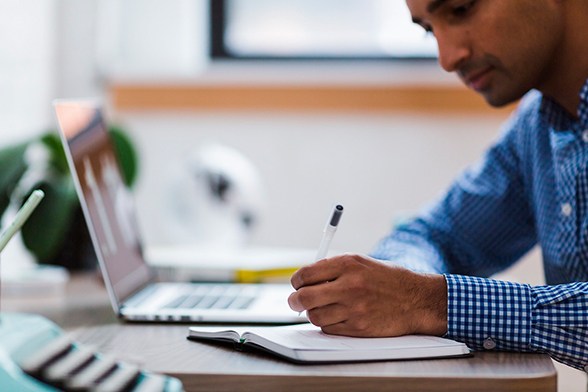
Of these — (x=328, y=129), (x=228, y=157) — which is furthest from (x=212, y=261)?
(x=328, y=129)

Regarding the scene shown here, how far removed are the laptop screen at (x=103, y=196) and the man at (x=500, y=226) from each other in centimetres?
33

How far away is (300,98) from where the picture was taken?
2803 millimetres

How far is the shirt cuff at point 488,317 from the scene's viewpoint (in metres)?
0.98

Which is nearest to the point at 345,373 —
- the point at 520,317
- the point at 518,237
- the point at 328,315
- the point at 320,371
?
the point at 320,371

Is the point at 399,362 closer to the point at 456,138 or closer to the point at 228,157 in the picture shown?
the point at 228,157

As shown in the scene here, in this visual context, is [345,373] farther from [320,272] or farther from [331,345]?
[320,272]

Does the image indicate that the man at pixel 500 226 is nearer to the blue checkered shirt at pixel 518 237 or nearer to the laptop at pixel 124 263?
the blue checkered shirt at pixel 518 237

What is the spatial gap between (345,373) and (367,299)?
162 mm

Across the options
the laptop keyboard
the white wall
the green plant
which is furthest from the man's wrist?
the white wall

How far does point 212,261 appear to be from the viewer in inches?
66.1

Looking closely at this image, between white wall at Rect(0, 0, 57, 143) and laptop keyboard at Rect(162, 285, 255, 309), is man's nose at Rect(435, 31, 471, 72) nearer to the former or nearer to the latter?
laptop keyboard at Rect(162, 285, 255, 309)

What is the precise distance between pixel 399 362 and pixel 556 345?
21 cm

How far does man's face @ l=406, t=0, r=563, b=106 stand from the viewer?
1.34m

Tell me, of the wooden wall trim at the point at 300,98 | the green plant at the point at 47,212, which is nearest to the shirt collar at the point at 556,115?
the green plant at the point at 47,212
